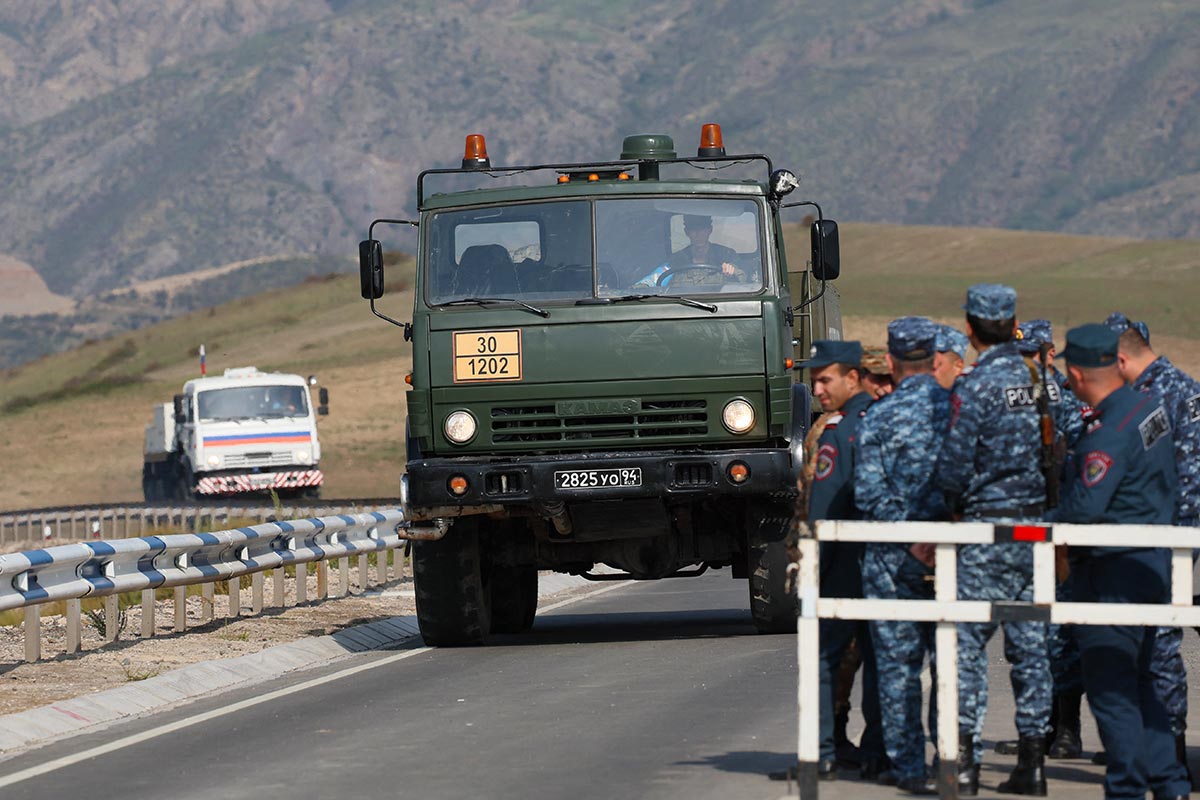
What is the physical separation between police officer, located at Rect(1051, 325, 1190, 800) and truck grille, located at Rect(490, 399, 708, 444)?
650 centimetres

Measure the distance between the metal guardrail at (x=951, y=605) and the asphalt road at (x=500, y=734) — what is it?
0.86m

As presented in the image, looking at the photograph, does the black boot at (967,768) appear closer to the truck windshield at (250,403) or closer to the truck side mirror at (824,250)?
the truck side mirror at (824,250)

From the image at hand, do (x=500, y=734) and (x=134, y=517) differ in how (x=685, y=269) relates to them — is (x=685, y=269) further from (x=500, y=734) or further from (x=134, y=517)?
(x=134, y=517)

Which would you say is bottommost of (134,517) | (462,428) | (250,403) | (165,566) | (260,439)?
(134,517)

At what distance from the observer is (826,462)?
9.73 meters

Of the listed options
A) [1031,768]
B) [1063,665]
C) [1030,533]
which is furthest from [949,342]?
[1031,768]

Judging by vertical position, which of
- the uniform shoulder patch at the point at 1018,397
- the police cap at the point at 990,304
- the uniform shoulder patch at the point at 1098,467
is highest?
the police cap at the point at 990,304

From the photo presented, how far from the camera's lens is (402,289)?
406ft

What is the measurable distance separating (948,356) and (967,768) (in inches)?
72.9

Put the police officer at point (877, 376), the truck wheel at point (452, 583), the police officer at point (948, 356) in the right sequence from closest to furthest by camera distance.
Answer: the police officer at point (948, 356) → the police officer at point (877, 376) → the truck wheel at point (452, 583)

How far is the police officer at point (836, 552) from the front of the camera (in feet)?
31.5

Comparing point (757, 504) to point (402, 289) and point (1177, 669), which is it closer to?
point (1177, 669)

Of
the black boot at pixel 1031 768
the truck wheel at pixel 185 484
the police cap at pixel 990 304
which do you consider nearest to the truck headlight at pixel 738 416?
the black boot at pixel 1031 768

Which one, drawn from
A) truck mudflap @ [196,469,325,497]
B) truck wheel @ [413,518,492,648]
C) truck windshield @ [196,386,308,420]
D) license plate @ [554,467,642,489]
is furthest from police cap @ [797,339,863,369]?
truck windshield @ [196,386,308,420]
